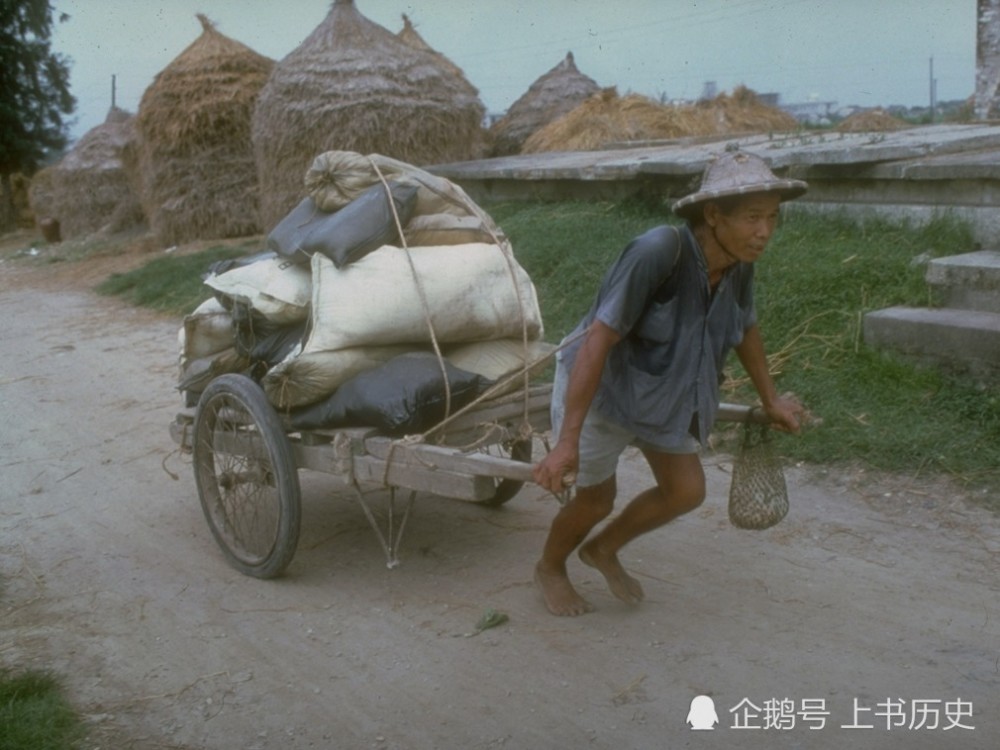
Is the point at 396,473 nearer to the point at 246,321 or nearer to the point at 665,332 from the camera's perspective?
the point at 246,321

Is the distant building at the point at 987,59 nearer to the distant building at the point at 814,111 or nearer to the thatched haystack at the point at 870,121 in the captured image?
the thatched haystack at the point at 870,121

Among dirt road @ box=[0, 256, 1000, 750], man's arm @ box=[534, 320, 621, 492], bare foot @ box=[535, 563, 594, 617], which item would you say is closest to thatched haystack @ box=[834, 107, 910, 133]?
dirt road @ box=[0, 256, 1000, 750]

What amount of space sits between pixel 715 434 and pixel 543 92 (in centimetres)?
1143

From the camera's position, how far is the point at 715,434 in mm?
5879

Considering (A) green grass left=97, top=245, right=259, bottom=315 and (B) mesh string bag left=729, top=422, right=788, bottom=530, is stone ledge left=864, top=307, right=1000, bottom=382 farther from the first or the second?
(A) green grass left=97, top=245, right=259, bottom=315

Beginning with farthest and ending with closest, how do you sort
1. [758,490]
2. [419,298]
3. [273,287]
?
[273,287], [419,298], [758,490]

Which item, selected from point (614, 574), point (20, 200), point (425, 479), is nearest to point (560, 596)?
point (614, 574)

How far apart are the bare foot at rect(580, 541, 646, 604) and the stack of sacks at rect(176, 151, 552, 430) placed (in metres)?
0.69

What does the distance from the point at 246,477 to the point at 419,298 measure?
3.19 feet

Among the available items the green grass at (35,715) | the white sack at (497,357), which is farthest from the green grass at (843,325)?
the green grass at (35,715)

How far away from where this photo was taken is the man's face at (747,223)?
3256 mm

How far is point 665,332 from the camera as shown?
11.1ft

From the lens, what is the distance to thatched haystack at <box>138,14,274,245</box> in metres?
15.2

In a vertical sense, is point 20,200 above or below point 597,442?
above
